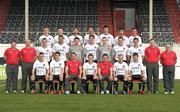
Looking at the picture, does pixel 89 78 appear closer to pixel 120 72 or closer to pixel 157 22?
pixel 120 72

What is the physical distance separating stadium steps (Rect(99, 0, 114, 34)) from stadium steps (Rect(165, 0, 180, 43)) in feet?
13.6

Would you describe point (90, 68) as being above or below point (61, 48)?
below

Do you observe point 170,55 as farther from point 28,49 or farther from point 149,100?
point 28,49

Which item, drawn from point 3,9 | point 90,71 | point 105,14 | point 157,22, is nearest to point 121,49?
point 90,71

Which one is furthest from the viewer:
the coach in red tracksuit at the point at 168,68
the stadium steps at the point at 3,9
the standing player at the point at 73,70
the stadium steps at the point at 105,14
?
the stadium steps at the point at 3,9

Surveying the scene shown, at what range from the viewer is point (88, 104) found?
41.9ft

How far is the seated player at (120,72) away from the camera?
644 inches

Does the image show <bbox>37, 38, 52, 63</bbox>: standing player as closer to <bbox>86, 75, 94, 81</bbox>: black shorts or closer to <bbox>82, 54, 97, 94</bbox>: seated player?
<bbox>82, 54, 97, 94</bbox>: seated player

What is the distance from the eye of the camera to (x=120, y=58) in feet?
53.8

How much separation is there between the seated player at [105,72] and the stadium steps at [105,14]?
1999cm

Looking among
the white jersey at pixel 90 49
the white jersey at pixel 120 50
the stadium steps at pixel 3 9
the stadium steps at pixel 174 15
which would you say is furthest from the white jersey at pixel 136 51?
the stadium steps at pixel 3 9

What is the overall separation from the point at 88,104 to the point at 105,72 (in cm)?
373

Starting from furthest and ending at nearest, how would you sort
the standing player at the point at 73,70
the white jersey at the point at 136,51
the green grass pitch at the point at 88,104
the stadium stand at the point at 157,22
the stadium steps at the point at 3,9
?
the stadium steps at the point at 3,9 → the stadium stand at the point at 157,22 → the white jersey at the point at 136,51 → the standing player at the point at 73,70 → the green grass pitch at the point at 88,104

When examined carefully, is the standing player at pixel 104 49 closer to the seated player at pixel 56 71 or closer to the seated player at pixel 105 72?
the seated player at pixel 105 72
